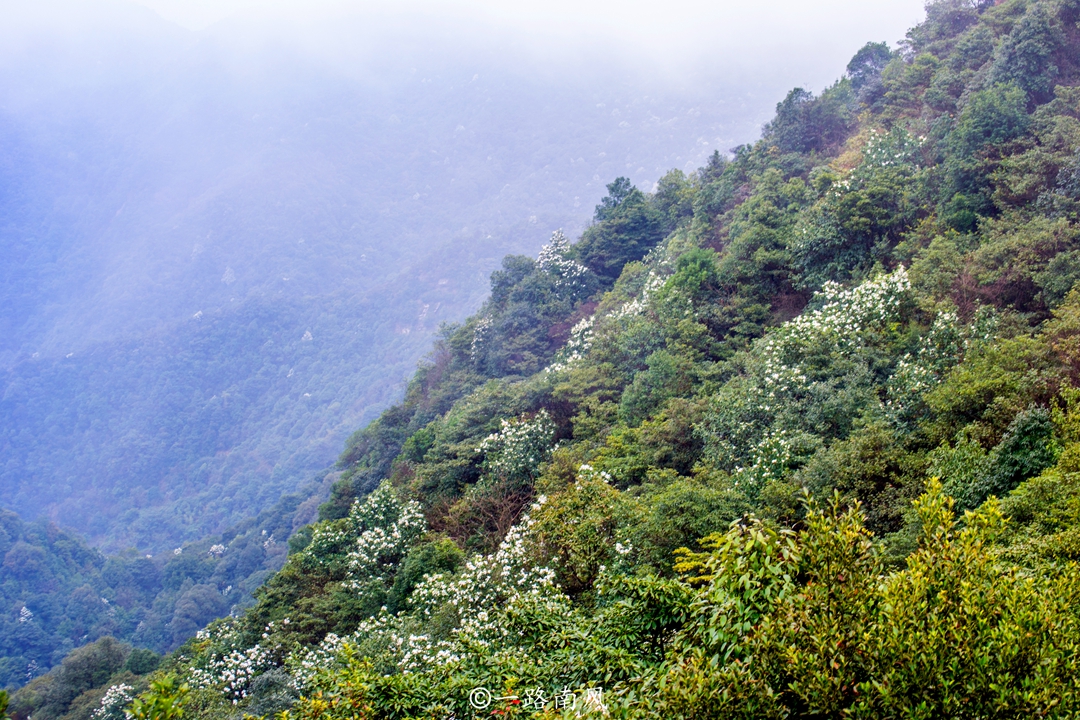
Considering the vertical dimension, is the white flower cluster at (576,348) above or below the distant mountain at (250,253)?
below

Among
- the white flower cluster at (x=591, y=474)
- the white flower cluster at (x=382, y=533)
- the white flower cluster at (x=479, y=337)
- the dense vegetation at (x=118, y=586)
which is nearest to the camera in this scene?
the white flower cluster at (x=591, y=474)

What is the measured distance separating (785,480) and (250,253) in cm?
15364

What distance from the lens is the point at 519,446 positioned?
788 inches

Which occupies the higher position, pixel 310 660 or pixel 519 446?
pixel 519 446

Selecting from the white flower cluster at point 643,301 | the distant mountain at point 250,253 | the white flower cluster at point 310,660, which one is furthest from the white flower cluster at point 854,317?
the distant mountain at point 250,253

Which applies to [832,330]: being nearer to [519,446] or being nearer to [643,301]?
[519,446]

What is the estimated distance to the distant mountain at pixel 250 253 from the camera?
92.7m

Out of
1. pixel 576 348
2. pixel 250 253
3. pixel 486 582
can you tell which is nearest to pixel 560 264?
pixel 576 348

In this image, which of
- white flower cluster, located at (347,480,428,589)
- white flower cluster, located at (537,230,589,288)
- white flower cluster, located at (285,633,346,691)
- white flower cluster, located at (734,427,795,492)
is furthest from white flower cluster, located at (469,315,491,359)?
white flower cluster, located at (734,427,795,492)

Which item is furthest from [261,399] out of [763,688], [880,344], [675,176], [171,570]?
[763,688]

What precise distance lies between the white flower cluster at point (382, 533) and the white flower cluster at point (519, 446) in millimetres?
2814

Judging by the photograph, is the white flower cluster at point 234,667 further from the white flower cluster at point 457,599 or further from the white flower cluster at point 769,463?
the white flower cluster at point 769,463

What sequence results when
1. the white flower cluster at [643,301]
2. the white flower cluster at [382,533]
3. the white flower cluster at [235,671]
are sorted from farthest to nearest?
the white flower cluster at [643,301], the white flower cluster at [382,533], the white flower cluster at [235,671]

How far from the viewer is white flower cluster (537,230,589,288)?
34844 millimetres
